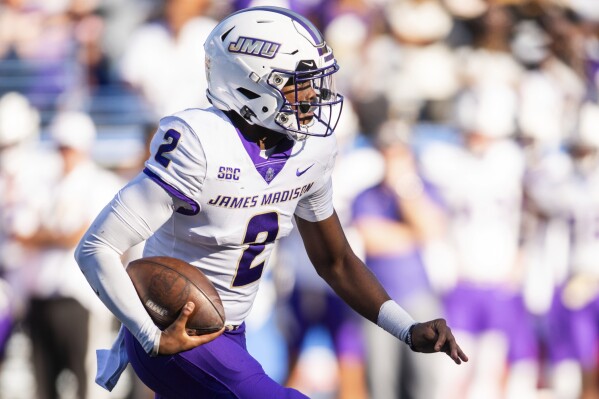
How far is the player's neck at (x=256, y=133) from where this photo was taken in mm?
3672

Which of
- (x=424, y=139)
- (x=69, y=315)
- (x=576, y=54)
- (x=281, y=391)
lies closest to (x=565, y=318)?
(x=424, y=139)

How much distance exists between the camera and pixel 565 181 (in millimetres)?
6988

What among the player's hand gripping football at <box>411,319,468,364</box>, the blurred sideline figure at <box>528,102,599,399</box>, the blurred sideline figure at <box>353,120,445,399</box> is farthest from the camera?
the blurred sideline figure at <box>528,102,599,399</box>

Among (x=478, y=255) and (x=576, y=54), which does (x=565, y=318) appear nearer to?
(x=478, y=255)

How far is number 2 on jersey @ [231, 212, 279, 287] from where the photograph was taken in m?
3.63

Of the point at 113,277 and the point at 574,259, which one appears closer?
the point at 113,277

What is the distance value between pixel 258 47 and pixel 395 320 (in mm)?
975

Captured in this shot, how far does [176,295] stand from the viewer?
133 inches

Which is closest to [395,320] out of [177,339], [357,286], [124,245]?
[357,286]

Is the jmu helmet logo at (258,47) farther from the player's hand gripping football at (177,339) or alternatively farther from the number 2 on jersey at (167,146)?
the player's hand gripping football at (177,339)

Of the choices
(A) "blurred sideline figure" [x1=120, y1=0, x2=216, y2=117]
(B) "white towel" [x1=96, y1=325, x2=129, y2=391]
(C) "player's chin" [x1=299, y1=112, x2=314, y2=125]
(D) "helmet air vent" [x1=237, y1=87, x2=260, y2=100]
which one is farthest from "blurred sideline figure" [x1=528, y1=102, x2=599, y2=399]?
(B) "white towel" [x1=96, y1=325, x2=129, y2=391]

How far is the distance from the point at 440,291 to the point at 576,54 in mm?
2009

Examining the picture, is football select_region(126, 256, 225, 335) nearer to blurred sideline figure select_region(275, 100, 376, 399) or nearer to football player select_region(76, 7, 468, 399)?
football player select_region(76, 7, 468, 399)

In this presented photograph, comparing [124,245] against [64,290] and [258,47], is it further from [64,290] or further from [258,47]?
[64,290]
